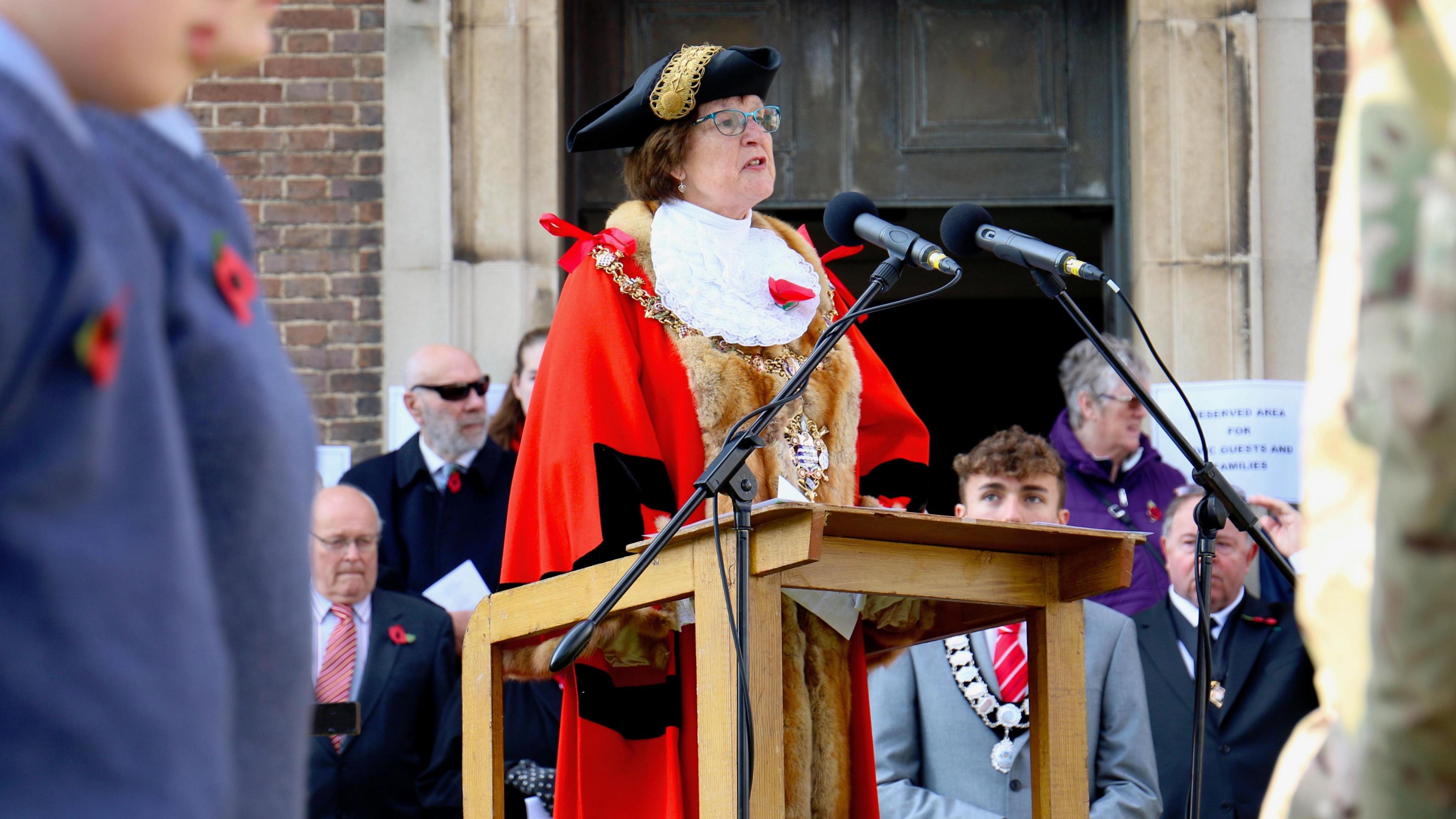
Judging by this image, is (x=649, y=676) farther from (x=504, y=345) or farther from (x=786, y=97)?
(x=786, y=97)

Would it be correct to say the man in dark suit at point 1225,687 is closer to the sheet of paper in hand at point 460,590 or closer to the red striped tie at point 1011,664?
the red striped tie at point 1011,664

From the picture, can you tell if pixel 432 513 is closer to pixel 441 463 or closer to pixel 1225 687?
pixel 441 463

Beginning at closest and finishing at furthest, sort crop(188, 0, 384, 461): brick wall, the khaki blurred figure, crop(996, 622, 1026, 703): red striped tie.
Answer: the khaki blurred figure, crop(996, 622, 1026, 703): red striped tie, crop(188, 0, 384, 461): brick wall

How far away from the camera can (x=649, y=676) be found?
331 centimetres

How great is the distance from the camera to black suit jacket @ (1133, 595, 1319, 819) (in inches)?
185

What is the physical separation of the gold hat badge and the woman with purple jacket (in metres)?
2.27

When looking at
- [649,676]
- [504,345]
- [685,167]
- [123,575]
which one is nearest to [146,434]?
[123,575]

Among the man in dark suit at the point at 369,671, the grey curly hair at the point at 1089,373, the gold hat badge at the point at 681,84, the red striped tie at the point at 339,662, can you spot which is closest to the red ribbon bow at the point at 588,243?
the gold hat badge at the point at 681,84

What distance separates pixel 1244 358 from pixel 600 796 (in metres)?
4.20

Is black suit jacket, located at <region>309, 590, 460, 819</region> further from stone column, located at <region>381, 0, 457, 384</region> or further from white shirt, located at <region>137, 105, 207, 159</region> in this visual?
white shirt, located at <region>137, 105, 207, 159</region>

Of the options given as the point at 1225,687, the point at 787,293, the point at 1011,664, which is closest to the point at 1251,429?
the point at 1225,687

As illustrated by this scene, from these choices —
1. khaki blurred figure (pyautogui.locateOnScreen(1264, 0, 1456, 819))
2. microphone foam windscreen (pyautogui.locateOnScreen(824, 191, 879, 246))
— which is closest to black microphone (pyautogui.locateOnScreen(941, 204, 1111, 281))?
microphone foam windscreen (pyautogui.locateOnScreen(824, 191, 879, 246))

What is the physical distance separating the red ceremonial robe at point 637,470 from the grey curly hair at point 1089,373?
7.17 feet

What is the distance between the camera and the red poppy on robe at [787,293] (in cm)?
365
